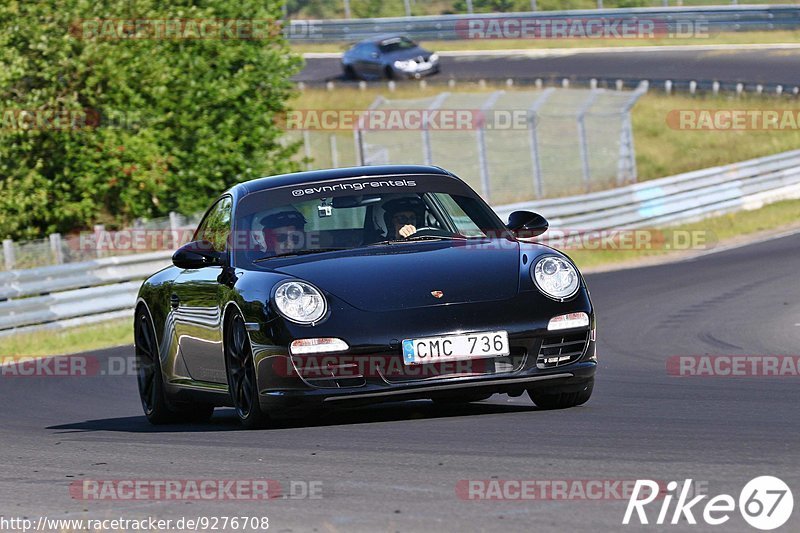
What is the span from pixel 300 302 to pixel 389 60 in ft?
145

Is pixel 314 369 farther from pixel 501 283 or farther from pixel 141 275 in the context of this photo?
pixel 141 275

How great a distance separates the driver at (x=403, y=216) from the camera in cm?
858

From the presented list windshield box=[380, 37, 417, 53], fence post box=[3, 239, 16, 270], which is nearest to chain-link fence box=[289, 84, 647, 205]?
fence post box=[3, 239, 16, 270]

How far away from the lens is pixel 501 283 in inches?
304

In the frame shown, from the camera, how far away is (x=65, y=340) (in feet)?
60.6

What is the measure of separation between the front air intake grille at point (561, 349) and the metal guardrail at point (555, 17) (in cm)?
4399

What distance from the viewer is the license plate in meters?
7.41

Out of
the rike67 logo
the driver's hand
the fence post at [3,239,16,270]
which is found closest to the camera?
the rike67 logo

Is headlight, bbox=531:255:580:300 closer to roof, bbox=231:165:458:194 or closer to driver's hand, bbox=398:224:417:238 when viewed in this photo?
driver's hand, bbox=398:224:417:238

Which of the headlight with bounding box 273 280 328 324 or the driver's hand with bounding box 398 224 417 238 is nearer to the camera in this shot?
the headlight with bounding box 273 280 328 324

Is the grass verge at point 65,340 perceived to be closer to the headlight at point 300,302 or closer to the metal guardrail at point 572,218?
the metal guardrail at point 572,218

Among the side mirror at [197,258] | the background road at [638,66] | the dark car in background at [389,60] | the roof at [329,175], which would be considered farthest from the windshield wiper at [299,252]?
the dark car in background at [389,60]

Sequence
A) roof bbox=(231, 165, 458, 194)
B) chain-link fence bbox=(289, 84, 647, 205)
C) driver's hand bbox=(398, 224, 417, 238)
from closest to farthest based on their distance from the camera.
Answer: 1. driver's hand bbox=(398, 224, 417, 238)
2. roof bbox=(231, 165, 458, 194)
3. chain-link fence bbox=(289, 84, 647, 205)

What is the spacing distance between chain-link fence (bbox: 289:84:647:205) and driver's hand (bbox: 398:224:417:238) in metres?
16.9
